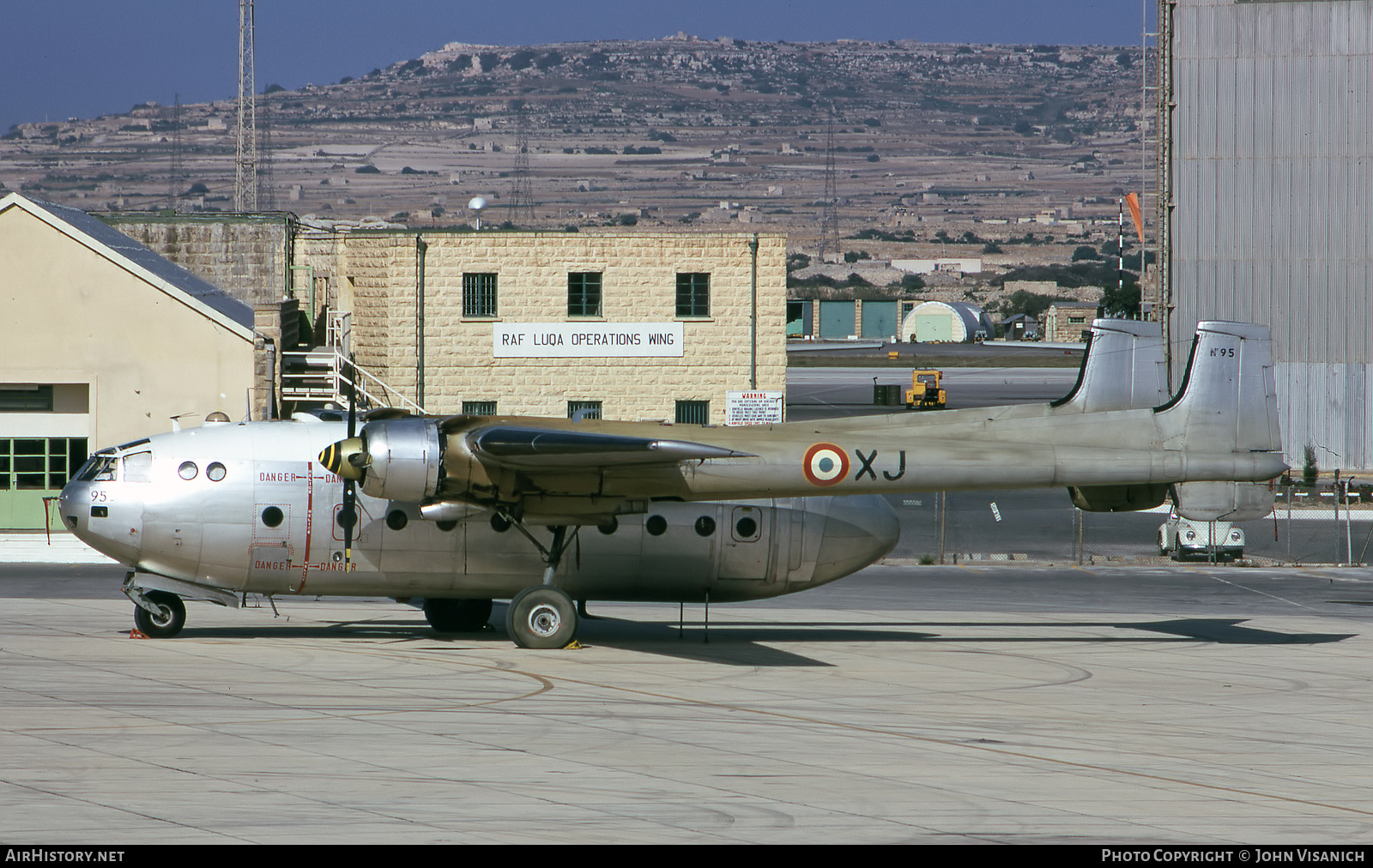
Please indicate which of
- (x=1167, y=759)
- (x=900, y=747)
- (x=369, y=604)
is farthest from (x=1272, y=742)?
(x=369, y=604)

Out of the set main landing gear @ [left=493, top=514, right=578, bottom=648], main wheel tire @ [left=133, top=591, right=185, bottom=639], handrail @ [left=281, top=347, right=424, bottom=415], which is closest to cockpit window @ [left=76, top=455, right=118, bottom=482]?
main wheel tire @ [left=133, top=591, right=185, bottom=639]

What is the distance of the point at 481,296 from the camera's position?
153 ft

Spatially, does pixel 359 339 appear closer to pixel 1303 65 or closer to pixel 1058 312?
pixel 1303 65

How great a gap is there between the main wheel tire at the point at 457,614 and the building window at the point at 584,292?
23.2 meters

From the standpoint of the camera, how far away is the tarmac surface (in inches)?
485

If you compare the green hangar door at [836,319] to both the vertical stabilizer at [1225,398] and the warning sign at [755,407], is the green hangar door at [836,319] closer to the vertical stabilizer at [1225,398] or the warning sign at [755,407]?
the warning sign at [755,407]

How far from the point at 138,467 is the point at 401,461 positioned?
4.72 metres

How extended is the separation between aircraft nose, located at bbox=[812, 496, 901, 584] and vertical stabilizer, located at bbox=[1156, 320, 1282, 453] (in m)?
5.04

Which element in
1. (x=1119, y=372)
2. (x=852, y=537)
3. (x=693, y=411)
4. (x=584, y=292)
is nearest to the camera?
(x=1119, y=372)

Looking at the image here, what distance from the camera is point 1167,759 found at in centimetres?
1555

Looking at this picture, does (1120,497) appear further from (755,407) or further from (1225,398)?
(755,407)

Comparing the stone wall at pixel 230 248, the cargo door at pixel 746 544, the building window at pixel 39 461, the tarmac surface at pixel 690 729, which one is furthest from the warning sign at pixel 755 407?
the cargo door at pixel 746 544

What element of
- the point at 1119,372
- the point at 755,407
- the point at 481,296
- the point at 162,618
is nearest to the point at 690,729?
the point at 162,618

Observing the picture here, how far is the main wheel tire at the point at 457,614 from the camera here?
24.4m
